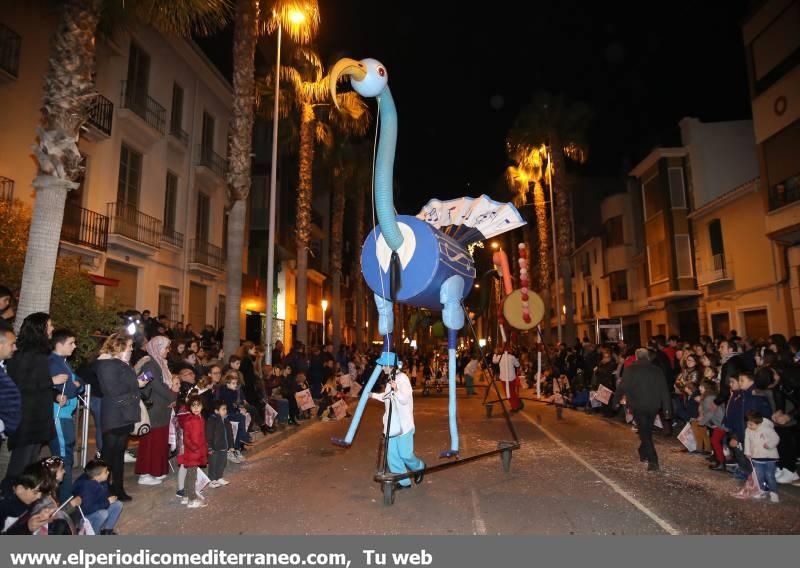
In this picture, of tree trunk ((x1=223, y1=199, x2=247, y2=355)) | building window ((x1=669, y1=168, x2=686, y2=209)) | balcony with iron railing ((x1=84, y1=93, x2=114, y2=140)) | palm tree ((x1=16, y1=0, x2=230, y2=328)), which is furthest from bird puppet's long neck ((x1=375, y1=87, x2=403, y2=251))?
building window ((x1=669, y1=168, x2=686, y2=209))

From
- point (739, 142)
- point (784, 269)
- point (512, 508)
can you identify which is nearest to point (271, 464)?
point (512, 508)

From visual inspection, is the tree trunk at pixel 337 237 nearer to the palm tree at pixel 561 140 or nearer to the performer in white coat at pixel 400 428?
the palm tree at pixel 561 140

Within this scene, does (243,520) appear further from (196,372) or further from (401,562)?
(196,372)

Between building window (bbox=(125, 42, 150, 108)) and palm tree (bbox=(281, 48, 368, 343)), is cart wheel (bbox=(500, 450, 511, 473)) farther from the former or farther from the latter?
building window (bbox=(125, 42, 150, 108))

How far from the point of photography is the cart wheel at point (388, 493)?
557 centimetres

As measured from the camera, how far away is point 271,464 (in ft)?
25.9

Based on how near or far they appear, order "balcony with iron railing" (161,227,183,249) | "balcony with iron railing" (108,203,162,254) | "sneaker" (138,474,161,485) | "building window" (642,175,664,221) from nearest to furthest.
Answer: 1. "sneaker" (138,474,161,485)
2. "balcony with iron railing" (108,203,162,254)
3. "balcony with iron railing" (161,227,183,249)
4. "building window" (642,175,664,221)

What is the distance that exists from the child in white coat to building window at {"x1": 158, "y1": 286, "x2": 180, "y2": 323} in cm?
Result: 1726

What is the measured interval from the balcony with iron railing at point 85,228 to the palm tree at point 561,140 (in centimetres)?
1737

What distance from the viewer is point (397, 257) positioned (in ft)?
20.4

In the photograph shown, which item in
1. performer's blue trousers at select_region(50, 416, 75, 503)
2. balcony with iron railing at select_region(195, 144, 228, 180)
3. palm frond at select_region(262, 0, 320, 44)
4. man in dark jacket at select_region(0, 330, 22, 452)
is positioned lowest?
performer's blue trousers at select_region(50, 416, 75, 503)

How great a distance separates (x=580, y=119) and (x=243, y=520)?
2402 cm

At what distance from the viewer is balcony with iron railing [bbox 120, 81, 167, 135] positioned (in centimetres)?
1572

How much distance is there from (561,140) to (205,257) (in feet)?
55.1
